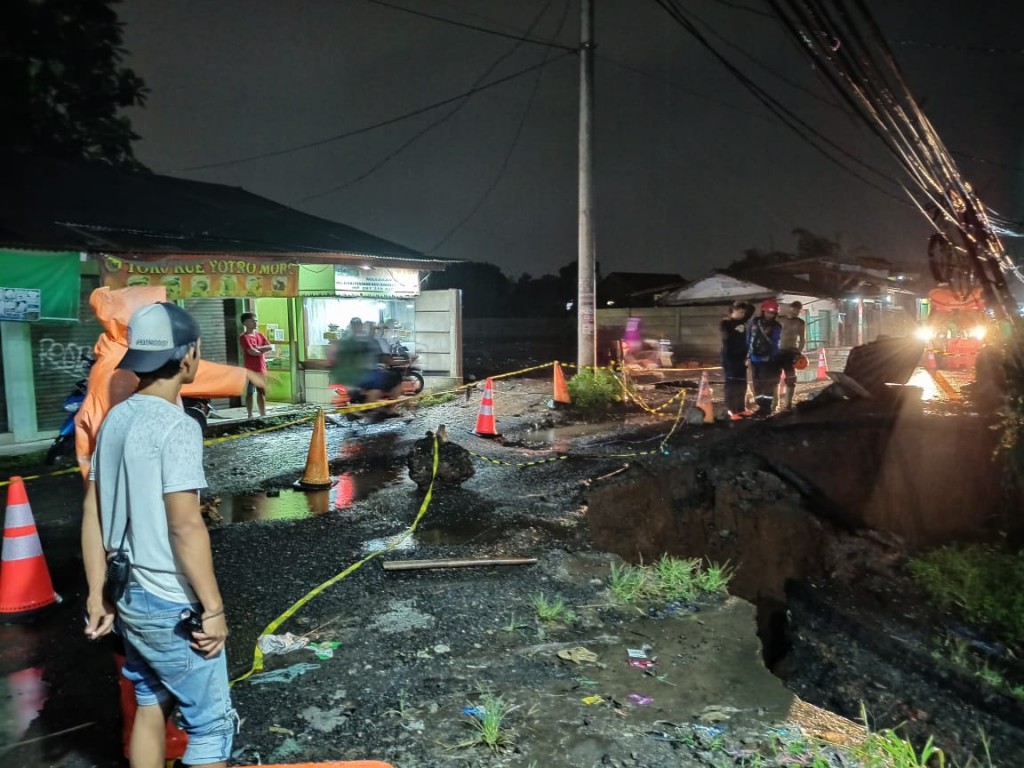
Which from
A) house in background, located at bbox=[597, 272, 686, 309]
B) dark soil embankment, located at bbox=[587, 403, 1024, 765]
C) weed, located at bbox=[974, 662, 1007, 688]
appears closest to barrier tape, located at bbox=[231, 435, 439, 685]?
dark soil embankment, located at bbox=[587, 403, 1024, 765]

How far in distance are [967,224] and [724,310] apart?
21.0m

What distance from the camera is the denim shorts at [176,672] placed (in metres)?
2.31

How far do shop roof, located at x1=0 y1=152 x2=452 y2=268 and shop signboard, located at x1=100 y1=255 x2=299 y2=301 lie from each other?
0.20 meters

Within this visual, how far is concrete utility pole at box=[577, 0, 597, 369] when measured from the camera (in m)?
13.0

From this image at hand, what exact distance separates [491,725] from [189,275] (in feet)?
32.8

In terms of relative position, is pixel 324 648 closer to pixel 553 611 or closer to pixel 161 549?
pixel 553 611

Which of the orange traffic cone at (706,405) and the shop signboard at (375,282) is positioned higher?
the shop signboard at (375,282)

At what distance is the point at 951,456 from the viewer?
9.73m

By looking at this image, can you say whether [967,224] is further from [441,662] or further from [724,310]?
[724,310]

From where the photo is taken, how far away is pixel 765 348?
1127cm

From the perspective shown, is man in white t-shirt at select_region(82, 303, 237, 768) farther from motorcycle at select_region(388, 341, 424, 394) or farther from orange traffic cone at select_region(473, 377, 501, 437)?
motorcycle at select_region(388, 341, 424, 394)

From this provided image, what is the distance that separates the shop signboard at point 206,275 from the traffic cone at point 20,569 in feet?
21.5

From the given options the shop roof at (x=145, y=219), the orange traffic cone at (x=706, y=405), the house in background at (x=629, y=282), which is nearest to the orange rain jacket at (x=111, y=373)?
the shop roof at (x=145, y=219)

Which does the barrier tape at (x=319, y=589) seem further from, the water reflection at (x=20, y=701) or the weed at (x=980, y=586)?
the weed at (x=980, y=586)
